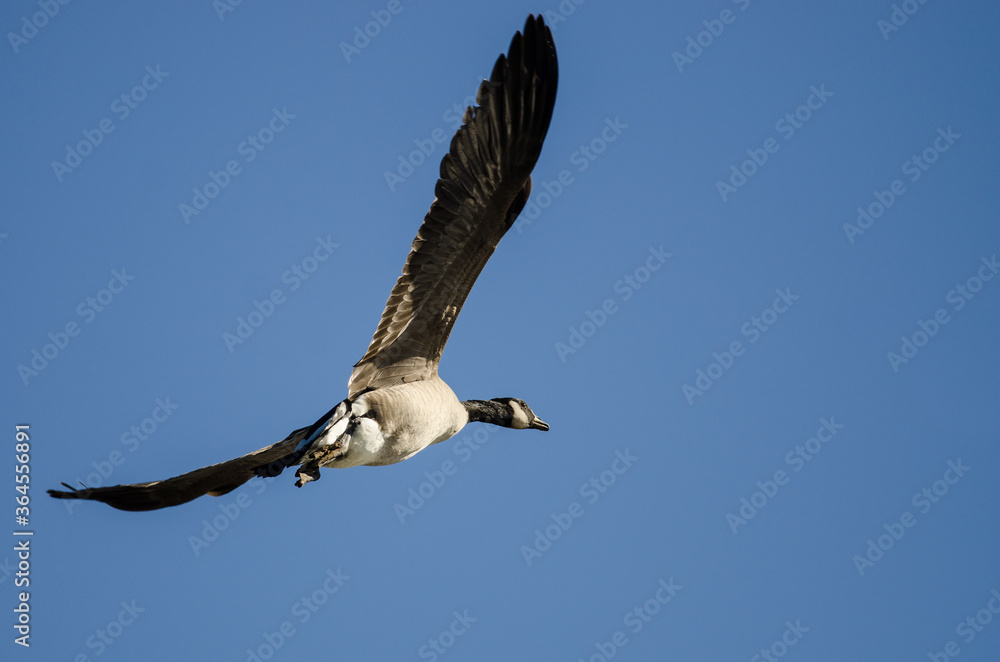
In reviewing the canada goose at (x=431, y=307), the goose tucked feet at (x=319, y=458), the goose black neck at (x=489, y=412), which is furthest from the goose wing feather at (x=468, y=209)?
the goose black neck at (x=489, y=412)

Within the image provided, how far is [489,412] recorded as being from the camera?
458 inches

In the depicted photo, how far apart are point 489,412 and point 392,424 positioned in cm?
252

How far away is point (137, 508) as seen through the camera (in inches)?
347

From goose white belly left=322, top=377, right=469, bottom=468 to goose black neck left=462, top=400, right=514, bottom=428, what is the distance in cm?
Result: 143

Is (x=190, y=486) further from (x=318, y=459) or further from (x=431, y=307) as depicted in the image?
(x=431, y=307)

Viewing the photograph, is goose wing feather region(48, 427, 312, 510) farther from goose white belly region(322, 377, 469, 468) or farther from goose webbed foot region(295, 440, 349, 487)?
goose white belly region(322, 377, 469, 468)

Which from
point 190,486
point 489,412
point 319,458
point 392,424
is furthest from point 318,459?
point 489,412

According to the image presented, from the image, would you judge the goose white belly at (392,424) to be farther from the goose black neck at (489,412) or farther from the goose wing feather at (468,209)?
the goose black neck at (489,412)

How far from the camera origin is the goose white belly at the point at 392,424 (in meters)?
9.24

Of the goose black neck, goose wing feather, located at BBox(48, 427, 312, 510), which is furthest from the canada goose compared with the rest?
the goose black neck

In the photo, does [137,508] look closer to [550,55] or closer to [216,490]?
[216,490]

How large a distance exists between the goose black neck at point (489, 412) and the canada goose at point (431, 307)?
881mm

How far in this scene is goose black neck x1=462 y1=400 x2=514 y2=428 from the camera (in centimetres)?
1153

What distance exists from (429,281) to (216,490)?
9.91ft
